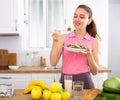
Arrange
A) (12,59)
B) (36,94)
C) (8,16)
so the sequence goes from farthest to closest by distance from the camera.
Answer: (12,59) → (8,16) → (36,94)

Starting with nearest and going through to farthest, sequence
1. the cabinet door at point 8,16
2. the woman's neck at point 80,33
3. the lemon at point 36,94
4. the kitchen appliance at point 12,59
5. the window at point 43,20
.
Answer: the lemon at point 36,94 < the woman's neck at point 80,33 < the cabinet door at point 8,16 < the kitchen appliance at point 12,59 < the window at point 43,20

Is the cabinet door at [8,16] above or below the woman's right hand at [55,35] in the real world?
above

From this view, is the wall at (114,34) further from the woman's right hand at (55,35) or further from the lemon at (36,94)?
the lemon at (36,94)

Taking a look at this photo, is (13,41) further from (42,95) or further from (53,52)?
(42,95)

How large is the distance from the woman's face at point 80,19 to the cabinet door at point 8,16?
64.1 inches

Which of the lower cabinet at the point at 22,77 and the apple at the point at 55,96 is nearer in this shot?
the apple at the point at 55,96

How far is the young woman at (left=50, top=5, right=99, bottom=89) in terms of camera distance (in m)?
1.98

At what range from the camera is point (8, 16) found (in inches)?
135

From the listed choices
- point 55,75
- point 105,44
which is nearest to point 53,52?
point 55,75

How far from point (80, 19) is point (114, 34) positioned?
3.65 metres

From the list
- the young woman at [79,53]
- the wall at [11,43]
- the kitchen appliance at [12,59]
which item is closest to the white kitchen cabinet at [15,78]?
the kitchen appliance at [12,59]

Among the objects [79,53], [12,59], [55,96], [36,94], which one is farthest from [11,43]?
[55,96]

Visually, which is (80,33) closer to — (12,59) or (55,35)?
(55,35)

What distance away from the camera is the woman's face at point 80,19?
6.31 feet
